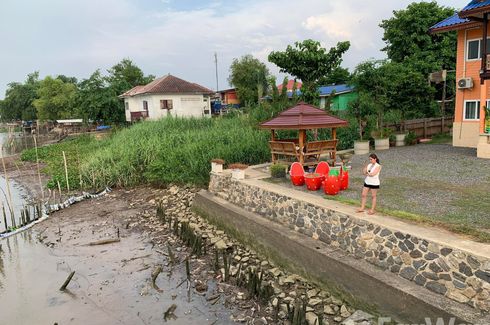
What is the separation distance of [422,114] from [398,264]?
18.7m

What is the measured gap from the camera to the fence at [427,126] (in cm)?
1911

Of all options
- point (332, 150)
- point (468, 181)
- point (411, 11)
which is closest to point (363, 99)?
point (332, 150)

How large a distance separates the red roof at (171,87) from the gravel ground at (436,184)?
25.1 metres

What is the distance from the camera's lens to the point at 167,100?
3606 centimetres

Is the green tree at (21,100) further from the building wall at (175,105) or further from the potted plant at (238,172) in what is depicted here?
the potted plant at (238,172)

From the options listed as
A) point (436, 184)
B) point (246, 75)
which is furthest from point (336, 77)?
point (436, 184)

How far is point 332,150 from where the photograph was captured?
504 inches

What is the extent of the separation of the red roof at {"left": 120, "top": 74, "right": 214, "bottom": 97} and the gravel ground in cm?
2511

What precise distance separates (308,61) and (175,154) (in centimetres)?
881

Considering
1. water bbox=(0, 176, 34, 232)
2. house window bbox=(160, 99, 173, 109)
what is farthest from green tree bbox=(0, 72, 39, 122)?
water bbox=(0, 176, 34, 232)

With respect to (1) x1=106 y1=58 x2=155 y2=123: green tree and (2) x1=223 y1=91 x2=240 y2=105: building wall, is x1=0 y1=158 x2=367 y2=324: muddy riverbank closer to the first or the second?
(1) x1=106 y1=58 x2=155 y2=123: green tree

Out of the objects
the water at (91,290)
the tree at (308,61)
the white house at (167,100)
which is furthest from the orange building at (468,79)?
the white house at (167,100)

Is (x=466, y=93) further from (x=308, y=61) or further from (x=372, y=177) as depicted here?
(x=372, y=177)

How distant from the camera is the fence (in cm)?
1911
